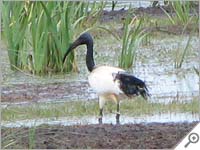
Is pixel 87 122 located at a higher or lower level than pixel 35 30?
lower

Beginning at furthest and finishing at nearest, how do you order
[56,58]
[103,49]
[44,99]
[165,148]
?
[103,49]
[56,58]
[44,99]
[165,148]

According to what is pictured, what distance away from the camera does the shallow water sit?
6.57m

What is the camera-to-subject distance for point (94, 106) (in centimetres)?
711

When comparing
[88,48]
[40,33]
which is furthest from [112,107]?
[40,33]

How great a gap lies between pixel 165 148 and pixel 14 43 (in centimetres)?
249

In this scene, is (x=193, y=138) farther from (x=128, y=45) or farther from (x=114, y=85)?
(x=128, y=45)

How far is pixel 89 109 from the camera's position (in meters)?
7.01

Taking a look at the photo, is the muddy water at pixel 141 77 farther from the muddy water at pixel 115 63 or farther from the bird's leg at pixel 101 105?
the bird's leg at pixel 101 105

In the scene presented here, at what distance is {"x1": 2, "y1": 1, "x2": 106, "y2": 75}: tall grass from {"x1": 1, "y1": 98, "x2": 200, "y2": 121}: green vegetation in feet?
2.63

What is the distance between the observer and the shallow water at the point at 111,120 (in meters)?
6.57

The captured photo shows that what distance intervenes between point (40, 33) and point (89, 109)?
4.34 ft

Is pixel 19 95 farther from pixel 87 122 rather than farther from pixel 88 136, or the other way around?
pixel 88 136

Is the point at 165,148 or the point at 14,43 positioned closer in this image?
the point at 165,148

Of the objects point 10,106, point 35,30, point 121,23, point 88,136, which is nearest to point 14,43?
point 35,30
